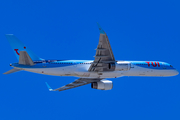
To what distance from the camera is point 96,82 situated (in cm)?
3766

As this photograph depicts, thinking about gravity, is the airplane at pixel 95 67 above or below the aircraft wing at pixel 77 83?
above

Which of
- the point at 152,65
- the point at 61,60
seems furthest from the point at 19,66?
the point at 152,65

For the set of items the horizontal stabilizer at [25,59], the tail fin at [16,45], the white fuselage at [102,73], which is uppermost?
the tail fin at [16,45]

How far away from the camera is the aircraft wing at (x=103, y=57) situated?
28419 millimetres

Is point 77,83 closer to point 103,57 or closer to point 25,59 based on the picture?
point 103,57

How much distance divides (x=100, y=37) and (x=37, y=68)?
9.38 m

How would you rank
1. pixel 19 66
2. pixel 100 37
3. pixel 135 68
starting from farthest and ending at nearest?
pixel 135 68 < pixel 19 66 < pixel 100 37

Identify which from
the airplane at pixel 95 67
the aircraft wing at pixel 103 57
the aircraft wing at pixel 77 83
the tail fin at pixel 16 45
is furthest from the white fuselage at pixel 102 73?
the aircraft wing at pixel 77 83

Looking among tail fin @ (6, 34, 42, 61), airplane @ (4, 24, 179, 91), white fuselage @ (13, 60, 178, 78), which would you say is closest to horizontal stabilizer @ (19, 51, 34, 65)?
airplane @ (4, 24, 179, 91)

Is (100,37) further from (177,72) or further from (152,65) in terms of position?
(177,72)

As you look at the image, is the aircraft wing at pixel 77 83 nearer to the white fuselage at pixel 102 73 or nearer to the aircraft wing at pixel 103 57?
the white fuselage at pixel 102 73

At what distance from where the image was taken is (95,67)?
32.6m

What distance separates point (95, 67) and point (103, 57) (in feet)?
8.02

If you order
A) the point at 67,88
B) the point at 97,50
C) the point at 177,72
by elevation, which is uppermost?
the point at 97,50
